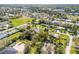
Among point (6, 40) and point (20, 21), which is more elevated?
point (20, 21)

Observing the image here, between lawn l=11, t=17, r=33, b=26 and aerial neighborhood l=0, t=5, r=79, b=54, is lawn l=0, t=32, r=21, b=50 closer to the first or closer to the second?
aerial neighborhood l=0, t=5, r=79, b=54

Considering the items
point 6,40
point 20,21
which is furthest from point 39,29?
point 6,40

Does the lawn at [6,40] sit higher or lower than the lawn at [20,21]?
lower

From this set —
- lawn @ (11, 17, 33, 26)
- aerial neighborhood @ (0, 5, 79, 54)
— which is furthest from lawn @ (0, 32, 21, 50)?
lawn @ (11, 17, 33, 26)

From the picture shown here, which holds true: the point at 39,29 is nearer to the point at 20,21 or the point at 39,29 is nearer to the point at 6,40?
the point at 20,21

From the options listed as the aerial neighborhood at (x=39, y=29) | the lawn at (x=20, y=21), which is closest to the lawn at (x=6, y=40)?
the aerial neighborhood at (x=39, y=29)

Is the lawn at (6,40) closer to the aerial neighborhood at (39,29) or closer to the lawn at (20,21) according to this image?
the aerial neighborhood at (39,29)

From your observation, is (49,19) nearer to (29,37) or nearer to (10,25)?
(29,37)

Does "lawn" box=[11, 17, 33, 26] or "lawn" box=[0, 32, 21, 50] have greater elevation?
"lawn" box=[11, 17, 33, 26]
